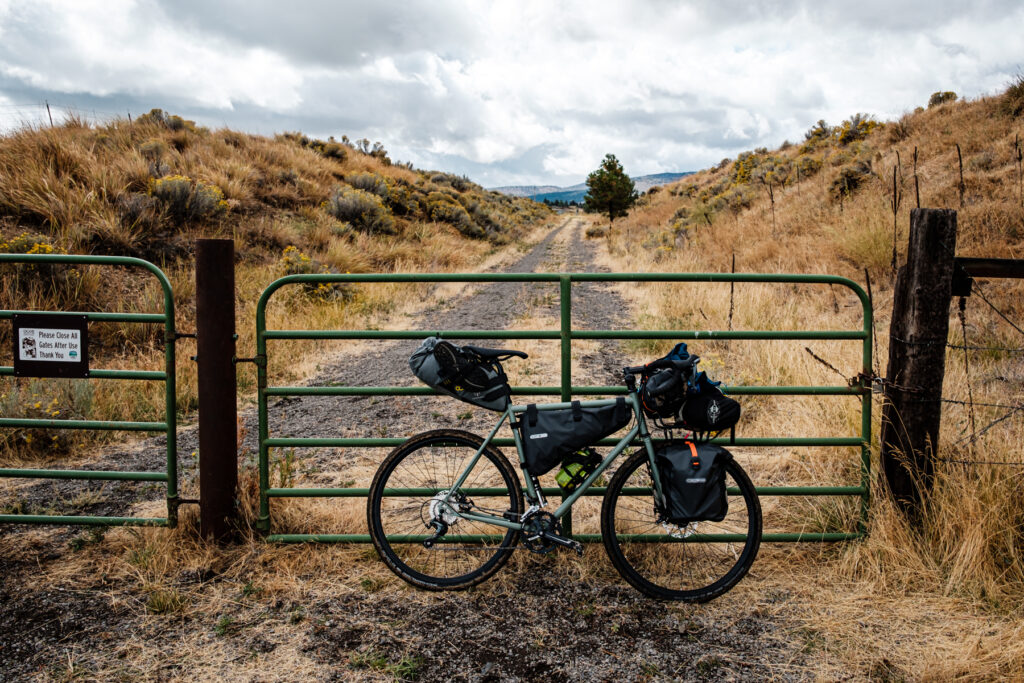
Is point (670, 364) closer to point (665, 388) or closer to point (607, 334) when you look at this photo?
point (665, 388)

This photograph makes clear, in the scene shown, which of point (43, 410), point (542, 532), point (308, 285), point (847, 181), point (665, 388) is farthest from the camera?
point (847, 181)

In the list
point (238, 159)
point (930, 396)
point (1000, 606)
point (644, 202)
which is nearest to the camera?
point (1000, 606)

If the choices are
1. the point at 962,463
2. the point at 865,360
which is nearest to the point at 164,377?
the point at 865,360

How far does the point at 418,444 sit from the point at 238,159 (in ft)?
55.7

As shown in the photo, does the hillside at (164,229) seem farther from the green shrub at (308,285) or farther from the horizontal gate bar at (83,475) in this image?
the horizontal gate bar at (83,475)

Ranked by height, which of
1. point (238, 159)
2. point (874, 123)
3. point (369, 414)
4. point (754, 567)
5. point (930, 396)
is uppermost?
point (874, 123)

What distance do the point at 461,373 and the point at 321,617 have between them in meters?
1.46

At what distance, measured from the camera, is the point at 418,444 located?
368cm

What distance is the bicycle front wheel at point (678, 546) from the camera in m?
3.58

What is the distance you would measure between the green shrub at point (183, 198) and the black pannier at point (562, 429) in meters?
11.4

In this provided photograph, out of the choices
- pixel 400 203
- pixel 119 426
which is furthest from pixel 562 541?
pixel 400 203

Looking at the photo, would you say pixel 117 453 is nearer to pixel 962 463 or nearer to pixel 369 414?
pixel 369 414

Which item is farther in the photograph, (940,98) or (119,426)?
(940,98)

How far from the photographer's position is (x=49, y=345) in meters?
4.12
